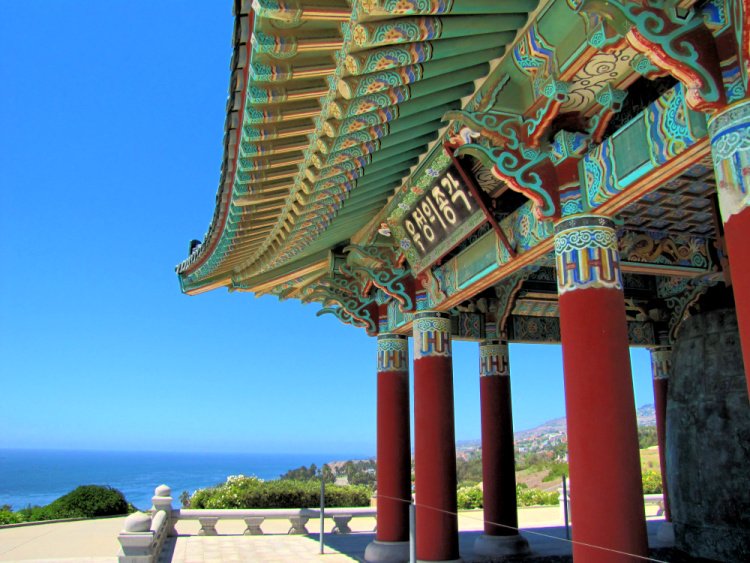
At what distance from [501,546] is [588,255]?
21.3 feet

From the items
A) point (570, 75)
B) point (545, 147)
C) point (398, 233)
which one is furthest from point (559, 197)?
point (398, 233)

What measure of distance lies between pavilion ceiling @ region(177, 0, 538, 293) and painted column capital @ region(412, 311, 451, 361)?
205 centimetres

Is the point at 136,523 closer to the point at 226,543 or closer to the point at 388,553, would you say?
the point at 388,553

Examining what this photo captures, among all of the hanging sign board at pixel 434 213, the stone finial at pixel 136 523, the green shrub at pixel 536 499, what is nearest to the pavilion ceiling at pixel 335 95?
the hanging sign board at pixel 434 213

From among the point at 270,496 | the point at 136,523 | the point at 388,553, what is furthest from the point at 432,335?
the point at 270,496

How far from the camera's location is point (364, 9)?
386 centimetres

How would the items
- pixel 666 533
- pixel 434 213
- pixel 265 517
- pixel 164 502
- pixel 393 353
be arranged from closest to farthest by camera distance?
1. pixel 434 213
2. pixel 666 533
3. pixel 393 353
4. pixel 164 502
5. pixel 265 517

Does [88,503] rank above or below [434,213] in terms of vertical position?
below

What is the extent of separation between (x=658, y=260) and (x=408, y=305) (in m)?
3.54

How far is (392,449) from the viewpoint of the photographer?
10344 millimetres

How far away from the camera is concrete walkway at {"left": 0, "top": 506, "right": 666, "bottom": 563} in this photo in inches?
398

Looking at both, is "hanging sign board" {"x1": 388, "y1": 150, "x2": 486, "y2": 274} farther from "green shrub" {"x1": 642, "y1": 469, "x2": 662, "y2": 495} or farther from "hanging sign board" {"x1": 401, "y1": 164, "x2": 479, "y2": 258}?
"green shrub" {"x1": 642, "y1": 469, "x2": 662, "y2": 495}

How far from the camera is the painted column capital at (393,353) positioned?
1073cm

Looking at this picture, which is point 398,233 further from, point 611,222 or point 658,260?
point 611,222
